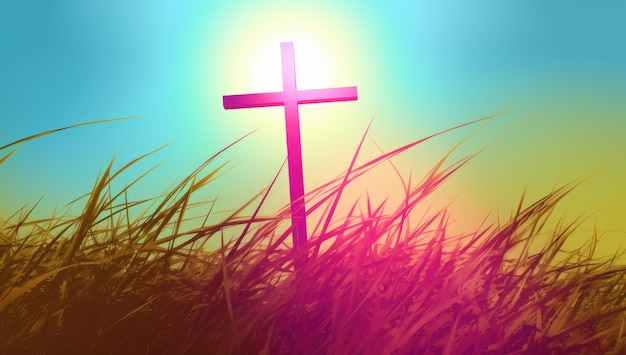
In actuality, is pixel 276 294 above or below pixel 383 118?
below

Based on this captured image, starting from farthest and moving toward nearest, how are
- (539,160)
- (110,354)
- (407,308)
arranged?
(539,160) < (407,308) < (110,354)

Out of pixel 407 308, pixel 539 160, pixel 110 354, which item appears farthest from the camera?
pixel 539 160

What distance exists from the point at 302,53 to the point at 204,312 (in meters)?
1.68

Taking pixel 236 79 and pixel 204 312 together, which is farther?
pixel 236 79

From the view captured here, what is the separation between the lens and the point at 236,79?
221 centimetres

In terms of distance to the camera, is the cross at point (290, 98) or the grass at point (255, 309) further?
the cross at point (290, 98)

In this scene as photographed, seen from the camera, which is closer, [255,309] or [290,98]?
[255,309]

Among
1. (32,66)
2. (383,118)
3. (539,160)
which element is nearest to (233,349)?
(383,118)

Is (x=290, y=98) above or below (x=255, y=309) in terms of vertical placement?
above

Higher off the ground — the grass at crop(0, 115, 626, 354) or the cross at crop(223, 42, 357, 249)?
the cross at crop(223, 42, 357, 249)

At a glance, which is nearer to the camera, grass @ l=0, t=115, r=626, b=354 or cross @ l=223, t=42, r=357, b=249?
grass @ l=0, t=115, r=626, b=354

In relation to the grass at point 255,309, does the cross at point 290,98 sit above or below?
above

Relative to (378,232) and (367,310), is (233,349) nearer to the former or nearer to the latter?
(367,310)

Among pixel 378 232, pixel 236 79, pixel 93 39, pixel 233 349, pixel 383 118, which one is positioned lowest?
pixel 233 349
